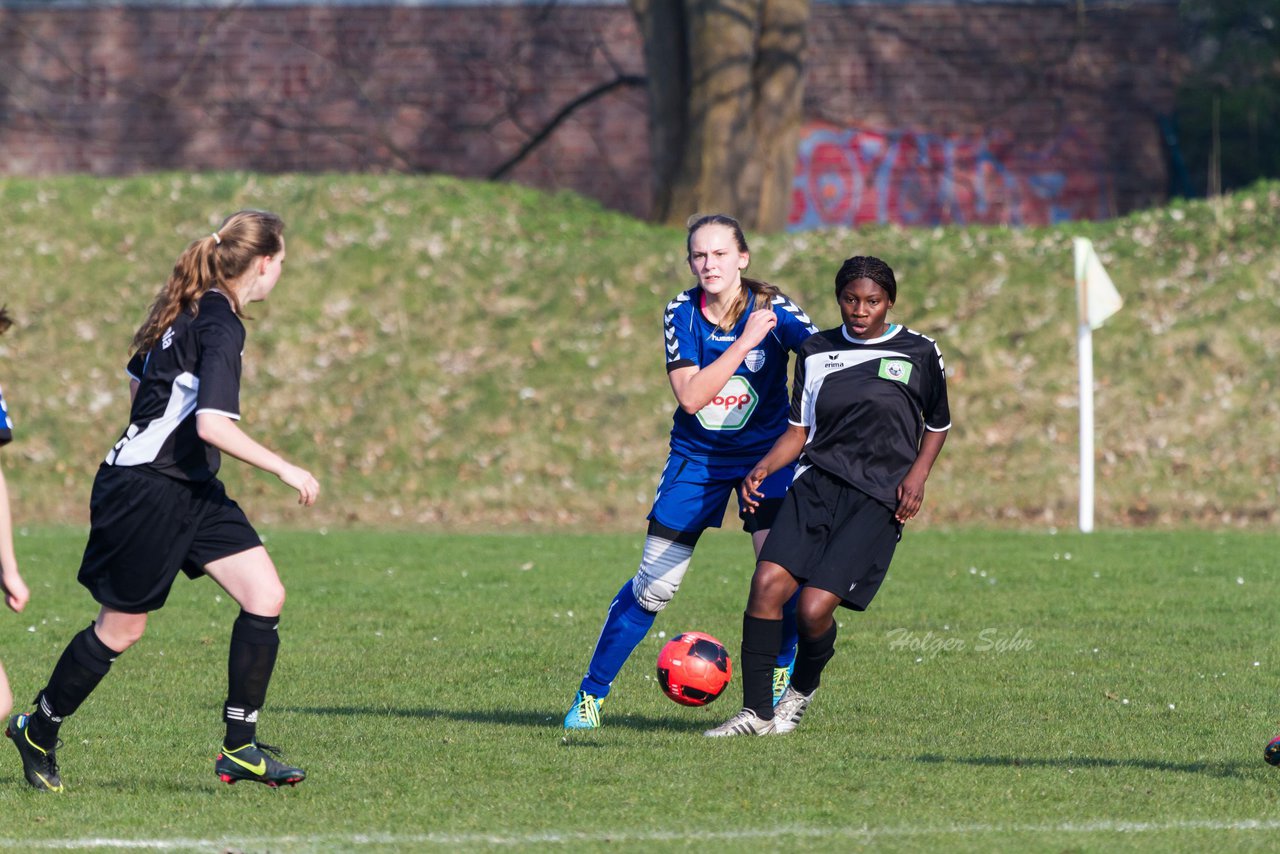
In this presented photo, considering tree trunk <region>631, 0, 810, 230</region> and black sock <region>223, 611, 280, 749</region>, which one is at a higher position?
tree trunk <region>631, 0, 810, 230</region>

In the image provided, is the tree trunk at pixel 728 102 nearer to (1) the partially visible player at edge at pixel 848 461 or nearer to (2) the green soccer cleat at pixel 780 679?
(2) the green soccer cleat at pixel 780 679

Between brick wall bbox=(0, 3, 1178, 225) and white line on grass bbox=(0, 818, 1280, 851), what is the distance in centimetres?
2113

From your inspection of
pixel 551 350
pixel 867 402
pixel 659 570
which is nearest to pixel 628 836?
pixel 659 570

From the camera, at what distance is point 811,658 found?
6.84 metres

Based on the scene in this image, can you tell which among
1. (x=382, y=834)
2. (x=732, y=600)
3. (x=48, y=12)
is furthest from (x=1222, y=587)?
(x=48, y=12)

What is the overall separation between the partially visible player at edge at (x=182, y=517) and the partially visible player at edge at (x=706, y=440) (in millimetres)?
1698

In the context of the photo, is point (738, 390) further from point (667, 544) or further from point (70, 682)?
point (70, 682)

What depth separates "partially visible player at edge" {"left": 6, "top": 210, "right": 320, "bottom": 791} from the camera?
5.65 m

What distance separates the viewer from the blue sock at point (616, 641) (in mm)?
7051

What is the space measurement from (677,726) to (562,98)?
2034 centimetres

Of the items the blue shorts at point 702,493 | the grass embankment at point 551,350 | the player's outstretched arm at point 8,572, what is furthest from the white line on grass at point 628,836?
Result: the grass embankment at point 551,350

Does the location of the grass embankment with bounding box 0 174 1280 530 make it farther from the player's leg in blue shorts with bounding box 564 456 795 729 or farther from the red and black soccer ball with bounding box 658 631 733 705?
the red and black soccer ball with bounding box 658 631 733 705

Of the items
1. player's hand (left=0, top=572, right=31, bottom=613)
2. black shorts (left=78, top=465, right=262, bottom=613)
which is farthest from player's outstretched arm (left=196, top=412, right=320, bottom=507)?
player's hand (left=0, top=572, right=31, bottom=613)

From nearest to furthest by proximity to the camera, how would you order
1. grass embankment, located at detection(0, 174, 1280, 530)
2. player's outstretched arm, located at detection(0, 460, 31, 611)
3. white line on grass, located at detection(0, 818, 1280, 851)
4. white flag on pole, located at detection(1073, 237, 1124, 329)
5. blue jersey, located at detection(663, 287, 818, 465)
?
white line on grass, located at detection(0, 818, 1280, 851) → player's outstretched arm, located at detection(0, 460, 31, 611) → blue jersey, located at detection(663, 287, 818, 465) → white flag on pole, located at detection(1073, 237, 1124, 329) → grass embankment, located at detection(0, 174, 1280, 530)
